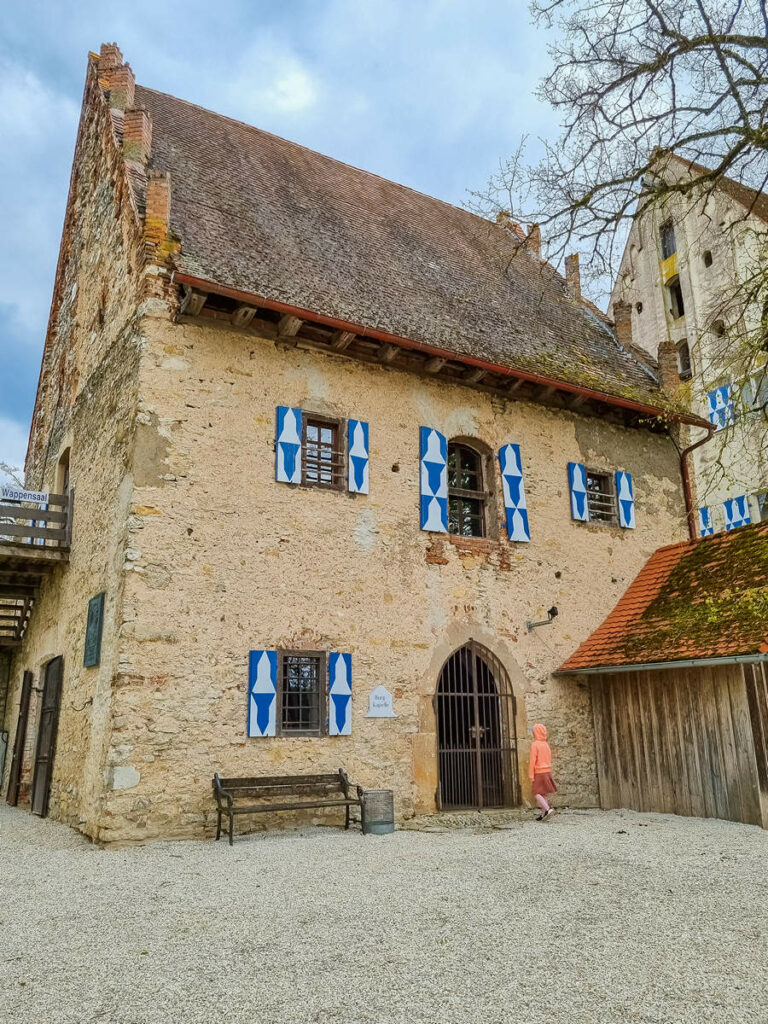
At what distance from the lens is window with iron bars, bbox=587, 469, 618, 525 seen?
13.2 meters

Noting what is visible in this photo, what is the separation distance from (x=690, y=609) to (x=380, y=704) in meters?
4.46

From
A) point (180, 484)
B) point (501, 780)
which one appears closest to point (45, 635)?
point (180, 484)

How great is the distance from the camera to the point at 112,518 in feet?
32.7

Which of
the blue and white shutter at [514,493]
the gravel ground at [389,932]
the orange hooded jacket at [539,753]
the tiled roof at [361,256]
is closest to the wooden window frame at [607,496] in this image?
the tiled roof at [361,256]

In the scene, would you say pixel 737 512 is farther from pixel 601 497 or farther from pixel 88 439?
pixel 88 439

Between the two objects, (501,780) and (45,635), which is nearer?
(501,780)

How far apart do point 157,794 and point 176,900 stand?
8.86 ft

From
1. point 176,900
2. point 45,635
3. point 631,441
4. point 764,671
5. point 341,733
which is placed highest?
point 631,441

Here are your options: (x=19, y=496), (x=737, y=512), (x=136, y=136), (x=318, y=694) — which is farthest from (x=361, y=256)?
(x=737, y=512)

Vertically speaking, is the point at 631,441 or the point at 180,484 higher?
the point at 631,441

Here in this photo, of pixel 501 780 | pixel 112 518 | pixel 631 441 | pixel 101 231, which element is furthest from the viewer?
pixel 631 441

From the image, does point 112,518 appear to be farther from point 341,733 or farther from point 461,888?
point 461,888

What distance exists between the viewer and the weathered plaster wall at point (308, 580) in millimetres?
8852

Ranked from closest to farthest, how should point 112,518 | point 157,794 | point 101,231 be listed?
point 157,794, point 112,518, point 101,231
